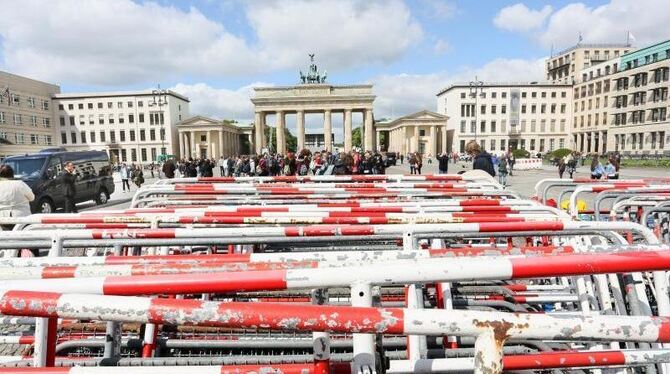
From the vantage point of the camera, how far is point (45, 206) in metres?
12.5

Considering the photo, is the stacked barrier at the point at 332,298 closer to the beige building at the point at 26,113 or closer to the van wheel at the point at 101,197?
the van wheel at the point at 101,197

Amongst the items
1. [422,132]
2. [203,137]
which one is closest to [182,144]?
[203,137]

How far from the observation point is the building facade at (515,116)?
8856 cm

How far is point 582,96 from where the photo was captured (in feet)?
277

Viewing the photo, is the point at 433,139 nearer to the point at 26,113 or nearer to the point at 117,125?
the point at 117,125

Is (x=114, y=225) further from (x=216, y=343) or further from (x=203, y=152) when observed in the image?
(x=203, y=152)

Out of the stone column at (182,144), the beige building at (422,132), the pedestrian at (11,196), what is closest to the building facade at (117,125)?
the stone column at (182,144)

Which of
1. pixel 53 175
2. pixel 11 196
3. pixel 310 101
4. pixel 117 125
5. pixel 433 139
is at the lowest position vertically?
pixel 11 196

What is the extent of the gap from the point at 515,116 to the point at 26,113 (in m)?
97.0

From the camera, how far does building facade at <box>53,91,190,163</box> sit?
3250 inches

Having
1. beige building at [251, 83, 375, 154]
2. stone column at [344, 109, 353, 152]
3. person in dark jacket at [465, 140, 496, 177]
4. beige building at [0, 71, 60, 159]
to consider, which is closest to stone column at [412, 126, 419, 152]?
beige building at [251, 83, 375, 154]

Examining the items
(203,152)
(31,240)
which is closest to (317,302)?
(31,240)

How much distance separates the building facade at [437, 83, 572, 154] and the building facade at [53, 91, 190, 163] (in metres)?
62.5

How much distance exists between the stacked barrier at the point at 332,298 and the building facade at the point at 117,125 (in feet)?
286
